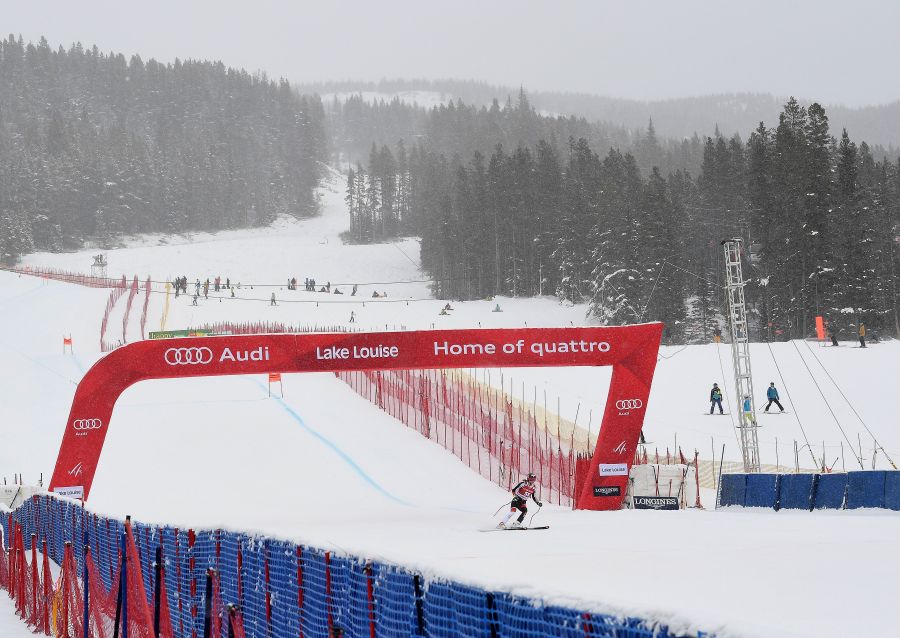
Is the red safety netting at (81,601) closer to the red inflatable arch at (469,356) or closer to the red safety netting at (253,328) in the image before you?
the red inflatable arch at (469,356)

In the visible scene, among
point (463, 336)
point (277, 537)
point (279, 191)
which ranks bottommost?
point (277, 537)

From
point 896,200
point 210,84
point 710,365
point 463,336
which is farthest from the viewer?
point 210,84

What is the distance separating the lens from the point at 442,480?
931 inches

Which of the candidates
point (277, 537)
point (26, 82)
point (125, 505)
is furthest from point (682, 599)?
point (26, 82)

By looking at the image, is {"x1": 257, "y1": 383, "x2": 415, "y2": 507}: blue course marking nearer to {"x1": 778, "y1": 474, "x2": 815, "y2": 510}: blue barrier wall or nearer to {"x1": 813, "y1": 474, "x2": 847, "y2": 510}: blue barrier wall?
{"x1": 778, "y1": 474, "x2": 815, "y2": 510}: blue barrier wall

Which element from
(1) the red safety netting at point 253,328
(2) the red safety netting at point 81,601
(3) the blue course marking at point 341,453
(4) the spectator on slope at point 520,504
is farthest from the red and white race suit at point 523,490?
(1) the red safety netting at point 253,328

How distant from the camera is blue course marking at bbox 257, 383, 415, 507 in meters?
22.7

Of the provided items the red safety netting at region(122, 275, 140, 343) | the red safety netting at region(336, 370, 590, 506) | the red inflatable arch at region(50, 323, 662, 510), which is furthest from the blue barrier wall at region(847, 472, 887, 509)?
the red safety netting at region(122, 275, 140, 343)

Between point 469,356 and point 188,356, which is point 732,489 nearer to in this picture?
point 469,356

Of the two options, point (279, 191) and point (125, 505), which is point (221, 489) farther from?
point (279, 191)

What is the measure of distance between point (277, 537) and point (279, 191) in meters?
151

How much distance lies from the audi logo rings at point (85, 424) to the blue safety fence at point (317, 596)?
782 centimetres

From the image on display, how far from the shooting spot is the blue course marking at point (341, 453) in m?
22.7

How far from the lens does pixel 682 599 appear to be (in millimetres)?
7262
